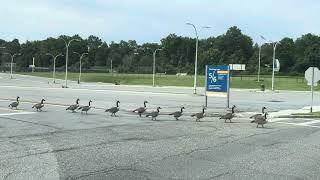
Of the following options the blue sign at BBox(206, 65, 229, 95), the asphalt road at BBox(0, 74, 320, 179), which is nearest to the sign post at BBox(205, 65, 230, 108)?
the blue sign at BBox(206, 65, 229, 95)

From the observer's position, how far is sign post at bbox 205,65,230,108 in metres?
38.7

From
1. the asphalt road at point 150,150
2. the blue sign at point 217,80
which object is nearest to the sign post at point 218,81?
the blue sign at point 217,80

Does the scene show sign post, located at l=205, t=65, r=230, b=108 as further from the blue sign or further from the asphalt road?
the asphalt road

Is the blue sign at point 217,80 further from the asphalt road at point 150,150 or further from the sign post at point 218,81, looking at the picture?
the asphalt road at point 150,150

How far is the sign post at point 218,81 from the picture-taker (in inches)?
1524

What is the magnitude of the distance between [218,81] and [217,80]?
0.10 m

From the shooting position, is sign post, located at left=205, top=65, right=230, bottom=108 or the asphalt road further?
sign post, located at left=205, top=65, right=230, bottom=108

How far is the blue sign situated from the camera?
127 feet

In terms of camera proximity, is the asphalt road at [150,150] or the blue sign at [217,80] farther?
the blue sign at [217,80]

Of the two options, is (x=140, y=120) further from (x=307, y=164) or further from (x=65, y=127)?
(x=307, y=164)

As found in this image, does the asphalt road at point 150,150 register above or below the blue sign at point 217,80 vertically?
below

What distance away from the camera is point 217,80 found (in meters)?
39.1

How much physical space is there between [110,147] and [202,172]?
446 cm

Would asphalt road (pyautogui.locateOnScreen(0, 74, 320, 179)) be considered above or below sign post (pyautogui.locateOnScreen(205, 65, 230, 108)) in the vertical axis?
below
